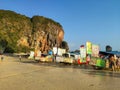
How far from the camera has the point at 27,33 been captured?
108688mm

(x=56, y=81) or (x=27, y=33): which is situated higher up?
(x=27, y=33)

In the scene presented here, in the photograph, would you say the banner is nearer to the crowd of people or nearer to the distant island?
the crowd of people

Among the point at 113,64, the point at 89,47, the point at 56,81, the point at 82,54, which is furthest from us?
the point at 82,54

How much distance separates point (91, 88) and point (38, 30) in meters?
103

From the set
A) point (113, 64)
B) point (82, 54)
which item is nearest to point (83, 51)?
point (82, 54)

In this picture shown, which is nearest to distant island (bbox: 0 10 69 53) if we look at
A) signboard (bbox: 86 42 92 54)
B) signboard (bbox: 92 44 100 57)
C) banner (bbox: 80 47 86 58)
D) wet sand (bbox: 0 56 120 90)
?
banner (bbox: 80 47 86 58)

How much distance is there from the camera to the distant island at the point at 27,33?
3469 inches

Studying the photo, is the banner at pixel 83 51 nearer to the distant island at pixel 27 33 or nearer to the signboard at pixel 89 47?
the signboard at pixel 89 47

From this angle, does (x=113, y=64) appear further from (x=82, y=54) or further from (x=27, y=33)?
(x=27, y=33)

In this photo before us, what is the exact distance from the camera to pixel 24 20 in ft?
369

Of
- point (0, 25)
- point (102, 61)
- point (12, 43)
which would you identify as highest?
point (0, 25)

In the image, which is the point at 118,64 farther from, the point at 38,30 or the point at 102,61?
the point at 38,30

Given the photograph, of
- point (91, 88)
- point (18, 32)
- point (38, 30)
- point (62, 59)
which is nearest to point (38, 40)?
point (38, 30)

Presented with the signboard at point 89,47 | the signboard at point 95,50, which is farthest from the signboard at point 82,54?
the signboard at point 89,47
